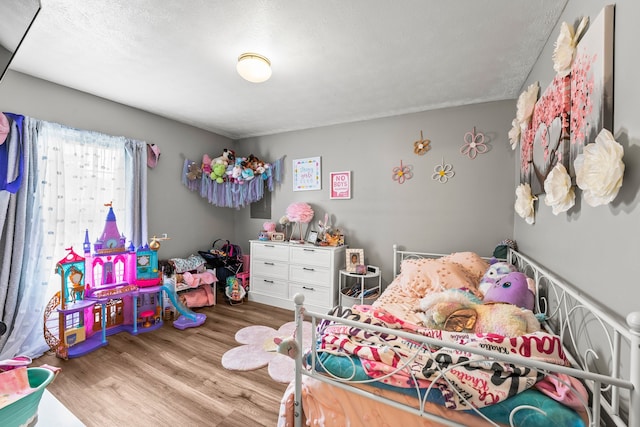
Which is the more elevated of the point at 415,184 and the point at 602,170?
the point at 415,184

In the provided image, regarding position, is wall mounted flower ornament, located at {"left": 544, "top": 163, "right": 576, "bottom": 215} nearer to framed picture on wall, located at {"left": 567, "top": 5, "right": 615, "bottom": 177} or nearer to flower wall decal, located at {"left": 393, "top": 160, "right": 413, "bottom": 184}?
framed picture on wall, located at {"left": 567, "top": 5, "right": 615, "bottom": 177}

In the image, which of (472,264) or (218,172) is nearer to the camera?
(472,264)

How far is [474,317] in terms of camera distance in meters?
1.49

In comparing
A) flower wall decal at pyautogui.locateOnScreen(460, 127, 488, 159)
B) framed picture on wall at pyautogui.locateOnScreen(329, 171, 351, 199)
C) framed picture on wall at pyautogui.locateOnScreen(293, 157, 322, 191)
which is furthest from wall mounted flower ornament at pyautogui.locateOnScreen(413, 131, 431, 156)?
framed picture on wall at pyautogui.locateOnScreen(293, 157, 322, 191)

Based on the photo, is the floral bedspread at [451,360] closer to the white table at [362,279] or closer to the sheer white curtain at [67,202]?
the white table at [362,279]

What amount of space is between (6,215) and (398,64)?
3516 millimetres

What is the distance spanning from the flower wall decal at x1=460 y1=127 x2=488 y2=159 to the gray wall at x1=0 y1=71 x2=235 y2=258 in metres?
3.53

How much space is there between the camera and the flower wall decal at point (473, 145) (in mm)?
2846

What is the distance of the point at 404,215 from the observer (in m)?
3.25

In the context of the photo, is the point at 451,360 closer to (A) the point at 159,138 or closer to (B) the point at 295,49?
(B) the point at 295,49

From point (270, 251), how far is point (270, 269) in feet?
0.83

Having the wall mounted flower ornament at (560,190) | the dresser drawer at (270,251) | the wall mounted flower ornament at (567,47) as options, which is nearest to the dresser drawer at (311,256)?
the dresser drawer at (270,251)

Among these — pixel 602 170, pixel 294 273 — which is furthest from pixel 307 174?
pixel 602 170

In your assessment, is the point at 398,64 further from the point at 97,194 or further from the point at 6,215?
the point at 6,215
